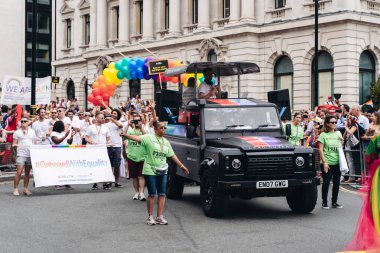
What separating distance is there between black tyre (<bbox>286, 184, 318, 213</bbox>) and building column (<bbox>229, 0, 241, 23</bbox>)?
28456mm

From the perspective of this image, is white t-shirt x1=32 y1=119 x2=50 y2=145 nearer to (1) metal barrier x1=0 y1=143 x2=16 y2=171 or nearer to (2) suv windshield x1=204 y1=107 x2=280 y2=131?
(1) metal barrier x1=0 y1=143 x2=16 y2=171

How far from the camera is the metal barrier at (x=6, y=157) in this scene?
62.4ft

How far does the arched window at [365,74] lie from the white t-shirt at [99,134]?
70.9ft

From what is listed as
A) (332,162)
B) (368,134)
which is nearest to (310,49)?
(368,134)

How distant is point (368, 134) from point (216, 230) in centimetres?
749

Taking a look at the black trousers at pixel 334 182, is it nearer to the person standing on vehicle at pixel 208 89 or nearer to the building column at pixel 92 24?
the person standing on vehicle at pixel 208 89

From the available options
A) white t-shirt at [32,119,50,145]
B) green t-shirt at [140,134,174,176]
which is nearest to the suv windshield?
green t-shirt at [140,134,174,176]

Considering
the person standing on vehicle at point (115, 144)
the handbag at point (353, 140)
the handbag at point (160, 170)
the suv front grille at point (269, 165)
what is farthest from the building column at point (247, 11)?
the handbag at point (160, 170)

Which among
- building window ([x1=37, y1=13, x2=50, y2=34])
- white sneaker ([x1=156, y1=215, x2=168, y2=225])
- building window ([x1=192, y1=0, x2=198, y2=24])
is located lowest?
white sneaker ([x1=156, y1=215, x2=168, y2=225])

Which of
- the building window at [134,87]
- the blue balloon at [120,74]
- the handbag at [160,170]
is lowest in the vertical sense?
the handbag at [160,170]

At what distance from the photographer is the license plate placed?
11430 millimetres

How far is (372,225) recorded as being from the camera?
7.35m

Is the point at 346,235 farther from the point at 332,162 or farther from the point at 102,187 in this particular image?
the point at 102,187

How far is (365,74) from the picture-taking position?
35.6m
